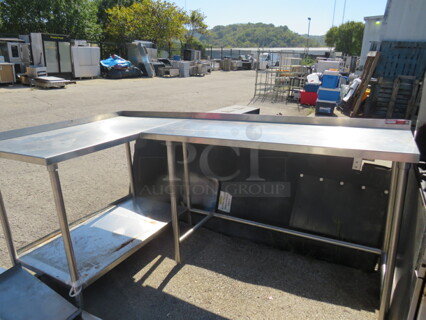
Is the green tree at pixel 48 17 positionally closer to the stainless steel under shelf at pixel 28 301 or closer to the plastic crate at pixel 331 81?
the plastic crate at pixel 331 81

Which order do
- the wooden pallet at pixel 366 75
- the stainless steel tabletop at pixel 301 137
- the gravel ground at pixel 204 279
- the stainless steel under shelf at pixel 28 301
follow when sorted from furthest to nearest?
1. the wooden pallet at pixel 366 75
2. the gravel ground at pixel 204 279
3. the stainless steel under shelf at pixel 28 301
4. the stainless steel tabletop at pixel 301 137

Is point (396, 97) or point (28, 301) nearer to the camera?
point (28, 301)

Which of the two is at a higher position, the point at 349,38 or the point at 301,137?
the point at 349,38

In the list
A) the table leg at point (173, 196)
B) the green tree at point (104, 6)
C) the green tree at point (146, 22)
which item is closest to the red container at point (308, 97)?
the table leg at point (173, 196)

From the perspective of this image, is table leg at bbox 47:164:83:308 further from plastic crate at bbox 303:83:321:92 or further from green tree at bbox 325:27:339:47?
green tree at bbox 325:27:339:47

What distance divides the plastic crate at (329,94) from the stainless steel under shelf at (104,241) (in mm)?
7129

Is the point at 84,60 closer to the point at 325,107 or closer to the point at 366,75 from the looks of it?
the point at 325,107

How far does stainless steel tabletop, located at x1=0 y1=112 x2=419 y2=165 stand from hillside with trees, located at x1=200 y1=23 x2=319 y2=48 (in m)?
112

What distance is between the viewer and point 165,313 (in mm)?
2154

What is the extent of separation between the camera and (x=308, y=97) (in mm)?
11102

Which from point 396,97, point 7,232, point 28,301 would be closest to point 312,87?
point 396,97

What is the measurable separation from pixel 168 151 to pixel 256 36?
12350 cm

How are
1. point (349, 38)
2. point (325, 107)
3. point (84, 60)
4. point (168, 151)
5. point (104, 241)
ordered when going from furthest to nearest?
point (349, 38), point (84, 60), point (325, 107), point (104, 241), point (168, 151)

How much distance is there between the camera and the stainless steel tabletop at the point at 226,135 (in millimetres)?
1700
